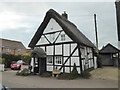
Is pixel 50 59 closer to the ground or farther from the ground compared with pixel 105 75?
farther from the ground

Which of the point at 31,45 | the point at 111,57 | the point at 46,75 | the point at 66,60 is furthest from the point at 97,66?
the point at 31,45

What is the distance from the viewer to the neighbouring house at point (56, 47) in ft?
34.7

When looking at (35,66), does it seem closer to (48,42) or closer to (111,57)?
(48,42)

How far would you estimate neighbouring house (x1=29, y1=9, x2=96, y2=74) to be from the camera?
34.7ft

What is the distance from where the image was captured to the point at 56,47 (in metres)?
11.9

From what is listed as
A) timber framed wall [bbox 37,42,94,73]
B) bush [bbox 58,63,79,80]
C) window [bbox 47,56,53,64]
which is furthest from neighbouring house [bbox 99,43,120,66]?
bush [bbox 58,63,79,80]

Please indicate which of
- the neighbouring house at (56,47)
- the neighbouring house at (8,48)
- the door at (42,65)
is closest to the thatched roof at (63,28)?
the neighbouring house at (56,47)

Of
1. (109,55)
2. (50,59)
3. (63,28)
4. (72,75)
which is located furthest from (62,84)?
(109,55)

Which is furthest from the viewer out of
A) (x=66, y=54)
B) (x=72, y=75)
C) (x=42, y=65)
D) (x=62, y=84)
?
(x=42, y=65)

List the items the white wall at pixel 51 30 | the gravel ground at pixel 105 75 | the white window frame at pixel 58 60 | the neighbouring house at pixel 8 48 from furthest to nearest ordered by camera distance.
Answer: the neighbouring house at pixel 8 48 → the white wall at pixel 51 30 → the white window frame at pixel 58 60 → the gravel ground at pixel 105 75

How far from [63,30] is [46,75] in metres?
5.07

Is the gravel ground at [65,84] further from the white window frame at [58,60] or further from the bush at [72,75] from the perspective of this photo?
the white window frame at [58,60]

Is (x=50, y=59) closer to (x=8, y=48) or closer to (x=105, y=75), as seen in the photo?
(x=105, y=75)

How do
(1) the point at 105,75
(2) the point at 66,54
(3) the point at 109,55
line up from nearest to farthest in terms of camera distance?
(1) the point at 105,75 < (2) the point at 66,54 < (3) the point at 109,55
